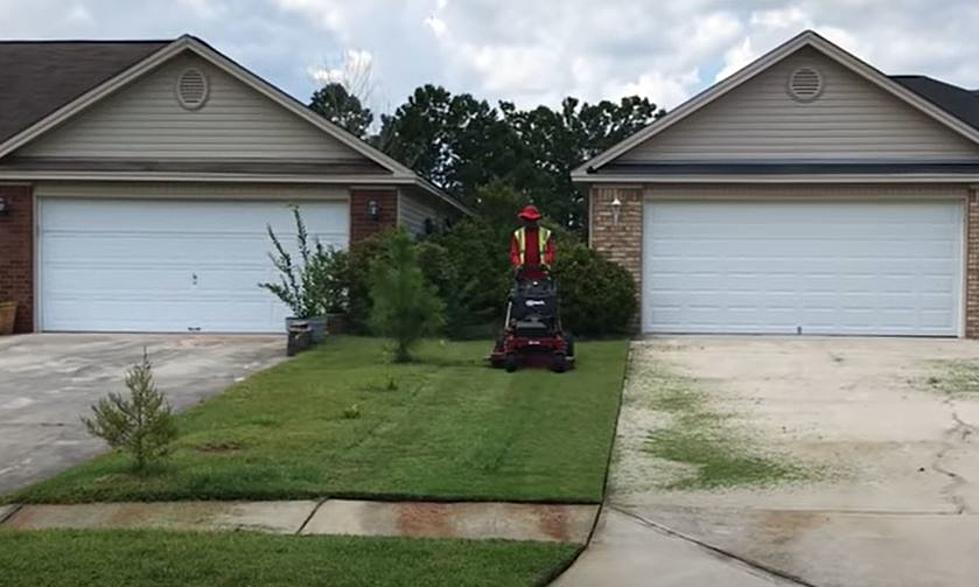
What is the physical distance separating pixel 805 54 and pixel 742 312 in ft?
14.2

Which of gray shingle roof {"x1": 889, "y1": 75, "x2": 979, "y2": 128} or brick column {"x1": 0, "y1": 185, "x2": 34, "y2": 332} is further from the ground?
gray shingle roof {"x1": 889, "y1": 75, "x2": 979, "y2": 128}

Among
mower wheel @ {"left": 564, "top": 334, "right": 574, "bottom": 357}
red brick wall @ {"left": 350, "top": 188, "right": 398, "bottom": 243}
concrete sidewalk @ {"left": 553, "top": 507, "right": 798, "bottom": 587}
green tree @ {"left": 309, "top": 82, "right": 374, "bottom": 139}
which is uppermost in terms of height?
green tree @ {"left": 309, "top": 82, "right": 374, "bottom": 139}

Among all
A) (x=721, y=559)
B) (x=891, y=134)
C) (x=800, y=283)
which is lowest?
(x=721, y=559)

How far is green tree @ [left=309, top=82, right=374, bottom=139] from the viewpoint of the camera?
39250 mm

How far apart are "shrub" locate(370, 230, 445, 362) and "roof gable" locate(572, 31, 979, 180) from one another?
560cm

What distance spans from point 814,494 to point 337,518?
115 inches

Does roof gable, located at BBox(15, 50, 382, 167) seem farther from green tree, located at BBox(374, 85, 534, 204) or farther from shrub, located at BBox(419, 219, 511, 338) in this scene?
green tree, located at BBox(374, 85, 534, 204)

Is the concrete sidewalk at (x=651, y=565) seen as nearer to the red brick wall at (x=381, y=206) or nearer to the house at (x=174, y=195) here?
the red brick wall at (x=381, y=206)

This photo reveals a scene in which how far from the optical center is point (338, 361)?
13086mm

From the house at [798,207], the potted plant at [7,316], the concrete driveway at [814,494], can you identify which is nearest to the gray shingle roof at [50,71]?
the potted plant at [7,316]

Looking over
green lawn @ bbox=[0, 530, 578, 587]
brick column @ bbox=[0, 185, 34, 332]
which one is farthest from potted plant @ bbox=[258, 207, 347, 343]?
green lawn @ bbox=[0, 530, 578, 587]

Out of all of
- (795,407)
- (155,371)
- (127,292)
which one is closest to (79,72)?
(127,292)

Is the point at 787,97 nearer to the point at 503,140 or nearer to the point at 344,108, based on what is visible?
the point at 344,108

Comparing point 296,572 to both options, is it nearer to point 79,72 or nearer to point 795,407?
point 795,407
